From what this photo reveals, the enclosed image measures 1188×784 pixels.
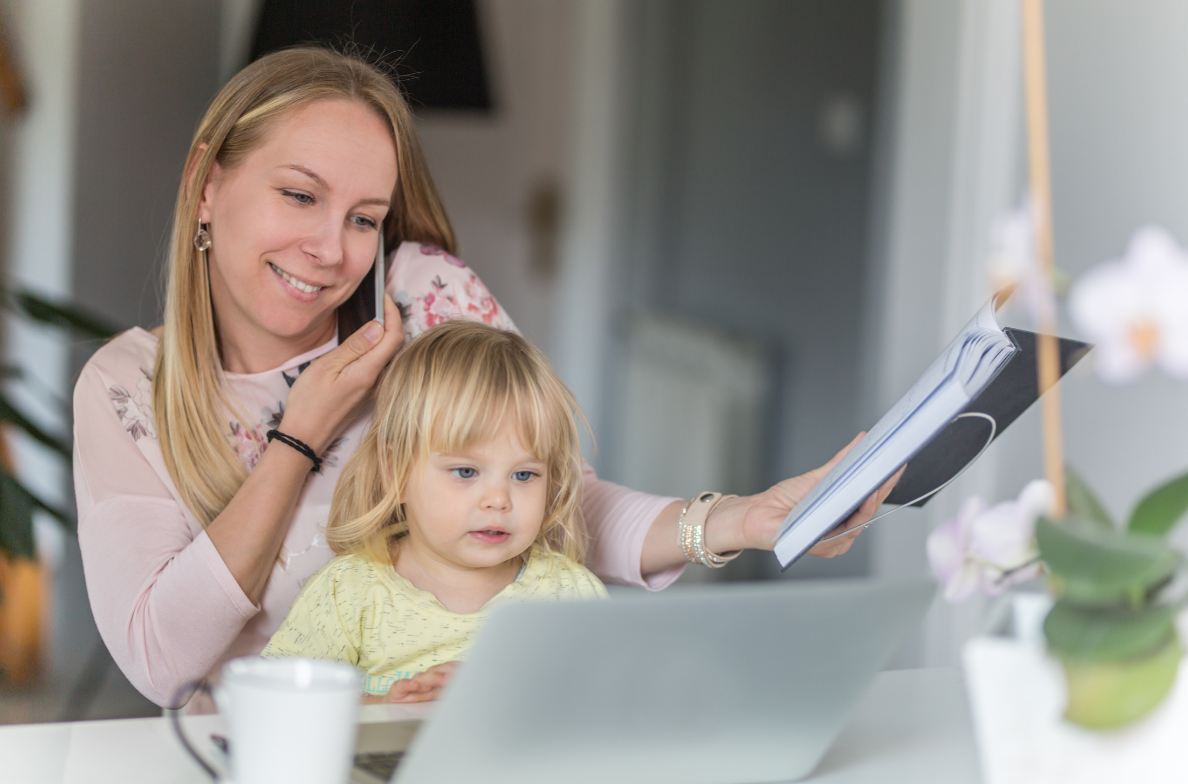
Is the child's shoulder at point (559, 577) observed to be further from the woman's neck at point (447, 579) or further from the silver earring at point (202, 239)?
the silver earring at point (202, 239)

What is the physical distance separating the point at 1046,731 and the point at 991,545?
13 centimetres

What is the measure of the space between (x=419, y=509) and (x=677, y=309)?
2.76m

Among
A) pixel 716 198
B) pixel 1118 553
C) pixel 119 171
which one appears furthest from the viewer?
pixel 716 198

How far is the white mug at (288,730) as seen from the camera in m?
0.53

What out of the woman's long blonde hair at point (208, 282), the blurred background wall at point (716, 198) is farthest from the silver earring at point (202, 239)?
the blurred background wall at point (716, 198)

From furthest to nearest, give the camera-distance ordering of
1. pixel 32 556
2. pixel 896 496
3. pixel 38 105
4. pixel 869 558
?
pixel 869 558
pixel 38 105
pixel 32 556
pixel 896 496

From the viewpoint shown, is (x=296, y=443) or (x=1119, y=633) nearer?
(x=1119, y=633)

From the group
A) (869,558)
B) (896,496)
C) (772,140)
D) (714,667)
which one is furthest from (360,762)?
(772,140)

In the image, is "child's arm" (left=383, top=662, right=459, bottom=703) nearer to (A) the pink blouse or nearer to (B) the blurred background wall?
(A) the pink blouse

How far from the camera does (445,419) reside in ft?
3.29

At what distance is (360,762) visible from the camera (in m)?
0.64

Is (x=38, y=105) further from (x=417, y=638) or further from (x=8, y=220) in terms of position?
(x=417, y=638)

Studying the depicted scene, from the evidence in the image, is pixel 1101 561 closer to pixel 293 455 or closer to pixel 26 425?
pixel 293 455

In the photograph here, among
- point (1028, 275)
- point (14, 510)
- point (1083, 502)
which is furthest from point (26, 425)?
point (1083, 502)
